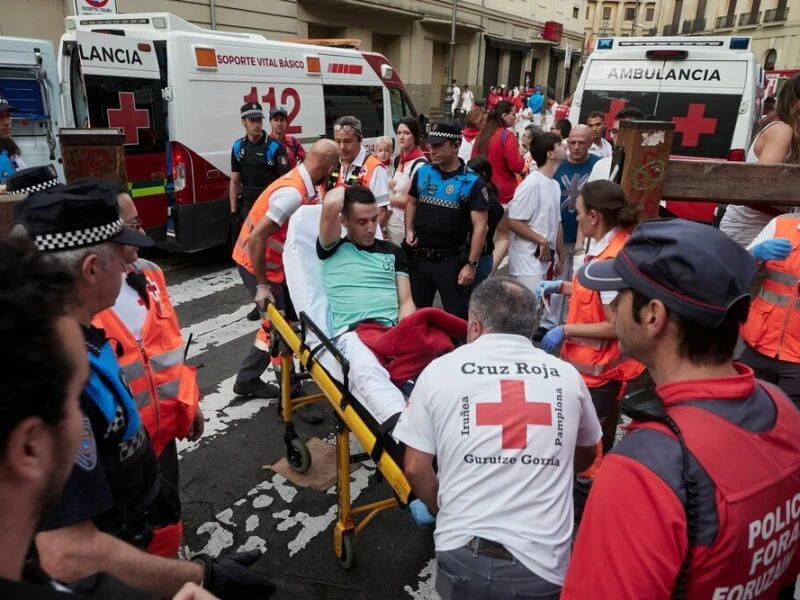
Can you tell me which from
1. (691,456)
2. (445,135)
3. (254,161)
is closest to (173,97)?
(254,161)

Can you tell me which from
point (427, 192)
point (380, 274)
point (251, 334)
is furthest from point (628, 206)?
point (251, 334)

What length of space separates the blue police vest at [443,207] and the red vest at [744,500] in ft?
11.1

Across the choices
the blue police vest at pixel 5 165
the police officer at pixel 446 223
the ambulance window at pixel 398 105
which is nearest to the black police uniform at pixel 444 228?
the police officer at pixel 446 223

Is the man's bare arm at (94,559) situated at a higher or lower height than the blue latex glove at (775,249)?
lower

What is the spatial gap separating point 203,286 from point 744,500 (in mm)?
6471

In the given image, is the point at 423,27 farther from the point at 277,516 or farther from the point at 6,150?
the point at 277,516

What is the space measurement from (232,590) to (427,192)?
3461 mm

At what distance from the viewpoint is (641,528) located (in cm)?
110

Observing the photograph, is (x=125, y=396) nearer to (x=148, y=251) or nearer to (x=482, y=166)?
(x=482, y=166)

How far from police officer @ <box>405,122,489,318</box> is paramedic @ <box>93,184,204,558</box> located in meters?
2.51

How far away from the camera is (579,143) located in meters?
5.33

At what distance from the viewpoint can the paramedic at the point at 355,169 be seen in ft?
17.6

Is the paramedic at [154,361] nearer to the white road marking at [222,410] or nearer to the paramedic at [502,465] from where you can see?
the paramedic at [502,465]

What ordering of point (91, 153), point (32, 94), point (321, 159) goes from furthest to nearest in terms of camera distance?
point (32, 94), point (321, 159), point (91, 153)
